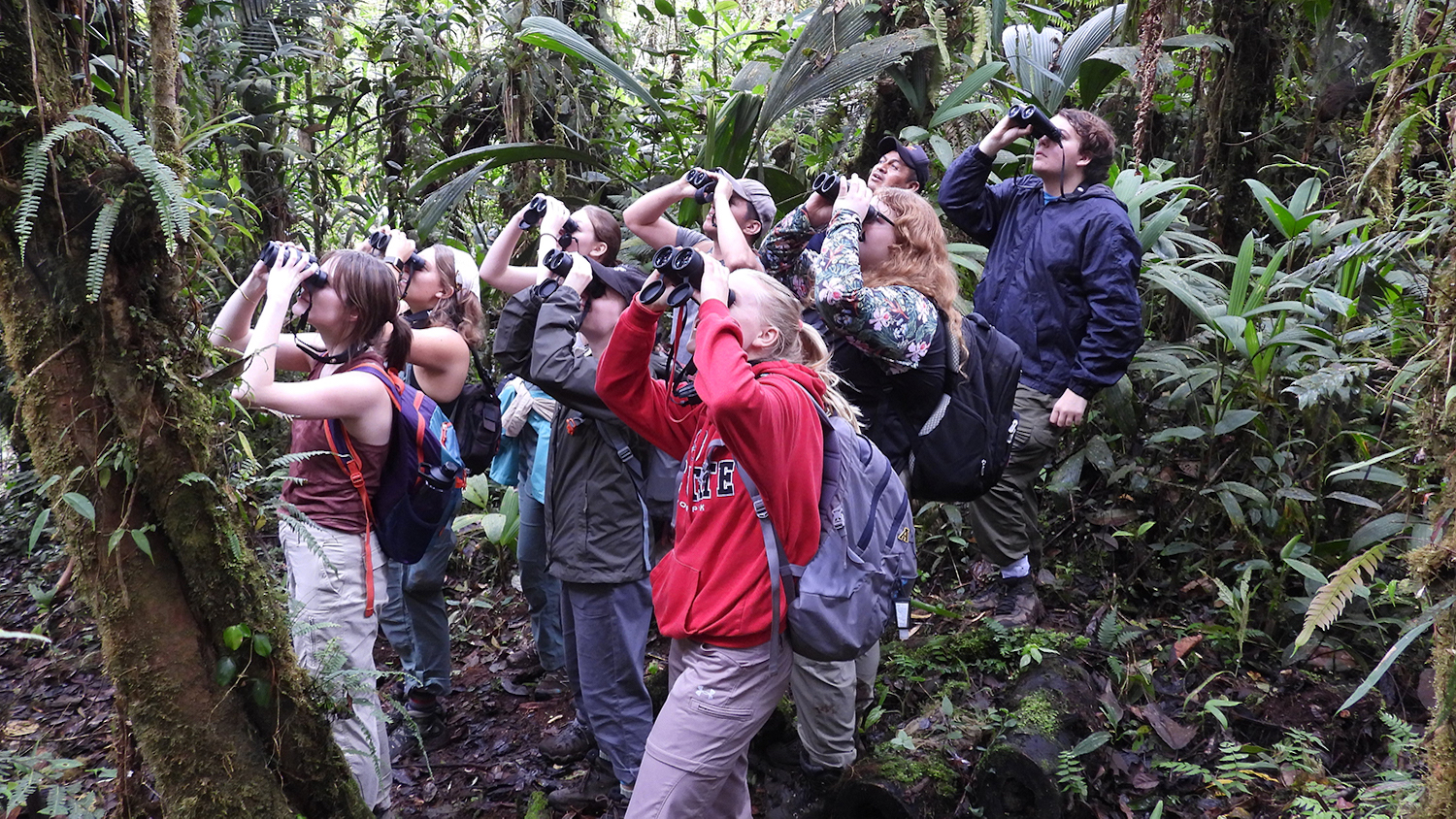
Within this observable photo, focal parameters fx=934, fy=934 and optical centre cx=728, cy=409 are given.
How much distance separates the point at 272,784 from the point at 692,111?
4.49 m

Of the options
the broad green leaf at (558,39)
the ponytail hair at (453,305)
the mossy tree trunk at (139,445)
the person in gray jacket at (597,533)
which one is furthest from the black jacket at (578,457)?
the broad green leaf at (558,39)

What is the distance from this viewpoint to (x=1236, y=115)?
5.56 meters

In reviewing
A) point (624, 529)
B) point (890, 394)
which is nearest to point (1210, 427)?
point (890, 394)

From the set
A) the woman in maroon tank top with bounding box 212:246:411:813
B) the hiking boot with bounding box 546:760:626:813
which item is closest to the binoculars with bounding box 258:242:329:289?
the woman in maroon tank top with bounding box 212:246:411:813

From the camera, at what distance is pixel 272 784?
7.29 ft

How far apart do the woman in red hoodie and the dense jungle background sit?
0.84m

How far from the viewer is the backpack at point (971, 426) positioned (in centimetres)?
313

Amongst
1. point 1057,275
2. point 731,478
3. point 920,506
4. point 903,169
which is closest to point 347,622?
point 731,478

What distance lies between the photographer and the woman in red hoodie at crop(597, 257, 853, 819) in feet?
7.14

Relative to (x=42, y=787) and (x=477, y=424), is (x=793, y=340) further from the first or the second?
(x=42, y=787)

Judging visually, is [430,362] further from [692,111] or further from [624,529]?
[692,111]

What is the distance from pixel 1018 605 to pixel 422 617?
246 centimetres

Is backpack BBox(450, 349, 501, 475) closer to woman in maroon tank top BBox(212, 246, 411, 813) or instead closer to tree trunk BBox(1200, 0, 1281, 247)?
woman in maroon tank top BBox(212, 246, 411, 813)

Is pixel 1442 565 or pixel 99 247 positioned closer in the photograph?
pixel 99 247
